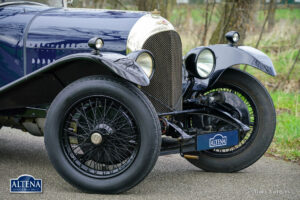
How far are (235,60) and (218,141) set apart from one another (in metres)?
0.82

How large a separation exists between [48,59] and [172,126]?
4.00 feet

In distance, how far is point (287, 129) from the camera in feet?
20.1

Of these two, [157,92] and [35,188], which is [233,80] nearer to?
[157,92]

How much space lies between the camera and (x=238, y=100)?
452cm

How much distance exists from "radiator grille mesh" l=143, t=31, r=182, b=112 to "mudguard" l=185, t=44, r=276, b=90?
0.20 m

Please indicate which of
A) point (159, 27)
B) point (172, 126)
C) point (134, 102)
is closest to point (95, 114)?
point (134, 102)

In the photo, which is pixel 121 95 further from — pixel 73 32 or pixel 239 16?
pixel 239 16

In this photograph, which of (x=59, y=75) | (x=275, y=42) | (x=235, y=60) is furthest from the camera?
(x=275, y=42)

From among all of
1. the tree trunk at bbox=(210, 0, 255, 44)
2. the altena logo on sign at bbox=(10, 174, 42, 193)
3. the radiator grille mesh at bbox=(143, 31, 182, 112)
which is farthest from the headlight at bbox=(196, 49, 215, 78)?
the tree trunk at bbox=(210, 0, 255, 44)

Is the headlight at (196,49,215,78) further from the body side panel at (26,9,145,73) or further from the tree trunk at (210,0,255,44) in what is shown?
the tree trunk at (210,0,255,44)

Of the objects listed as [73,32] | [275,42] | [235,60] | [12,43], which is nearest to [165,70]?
[235,60]

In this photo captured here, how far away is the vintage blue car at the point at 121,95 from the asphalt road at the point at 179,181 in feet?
0.52

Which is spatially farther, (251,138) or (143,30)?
(251,138)

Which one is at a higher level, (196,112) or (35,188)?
(196,112)
